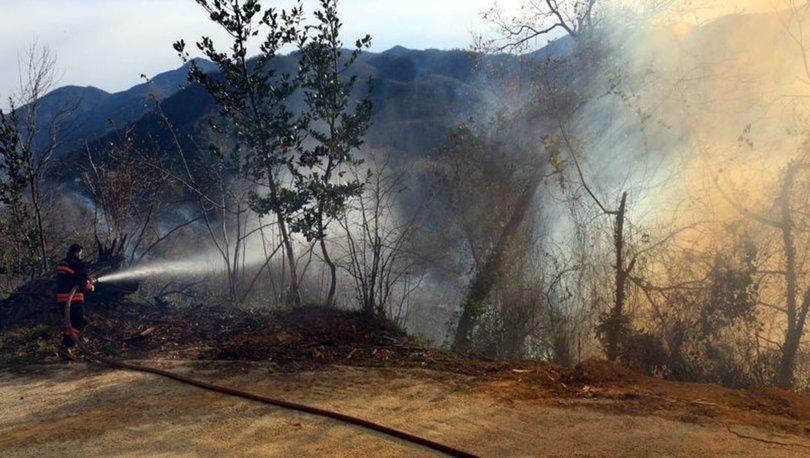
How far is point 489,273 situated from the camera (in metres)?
11.4

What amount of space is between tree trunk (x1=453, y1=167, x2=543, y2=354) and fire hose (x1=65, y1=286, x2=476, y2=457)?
204 inches

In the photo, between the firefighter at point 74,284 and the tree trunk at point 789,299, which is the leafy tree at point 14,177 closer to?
the firefighter at point 74,284

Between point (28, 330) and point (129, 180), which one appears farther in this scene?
point (129, 180)

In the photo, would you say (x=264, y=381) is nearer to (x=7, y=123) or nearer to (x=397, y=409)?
(x=397, y=409)

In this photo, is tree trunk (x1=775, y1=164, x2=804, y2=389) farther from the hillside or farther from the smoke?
the smoke

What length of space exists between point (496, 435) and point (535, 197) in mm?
7614

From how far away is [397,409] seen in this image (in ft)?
19.0

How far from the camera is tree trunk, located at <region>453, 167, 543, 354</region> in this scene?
36.2 ft

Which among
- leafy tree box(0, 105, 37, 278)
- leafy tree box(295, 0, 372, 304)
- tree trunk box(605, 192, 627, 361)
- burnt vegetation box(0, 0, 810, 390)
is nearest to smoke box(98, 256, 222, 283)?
burnt vegetation box(0, 0, 810, 390)

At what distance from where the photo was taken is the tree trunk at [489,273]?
11.0 m

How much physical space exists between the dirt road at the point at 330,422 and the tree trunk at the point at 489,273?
406 centimetres

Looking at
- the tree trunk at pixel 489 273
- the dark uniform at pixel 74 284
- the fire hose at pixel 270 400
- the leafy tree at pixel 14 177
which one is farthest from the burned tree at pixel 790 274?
the leafy tree at pixel 14 177

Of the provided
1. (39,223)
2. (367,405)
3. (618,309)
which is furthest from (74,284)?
(618,309)

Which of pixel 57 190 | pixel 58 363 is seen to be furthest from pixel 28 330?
pixel 57 190
